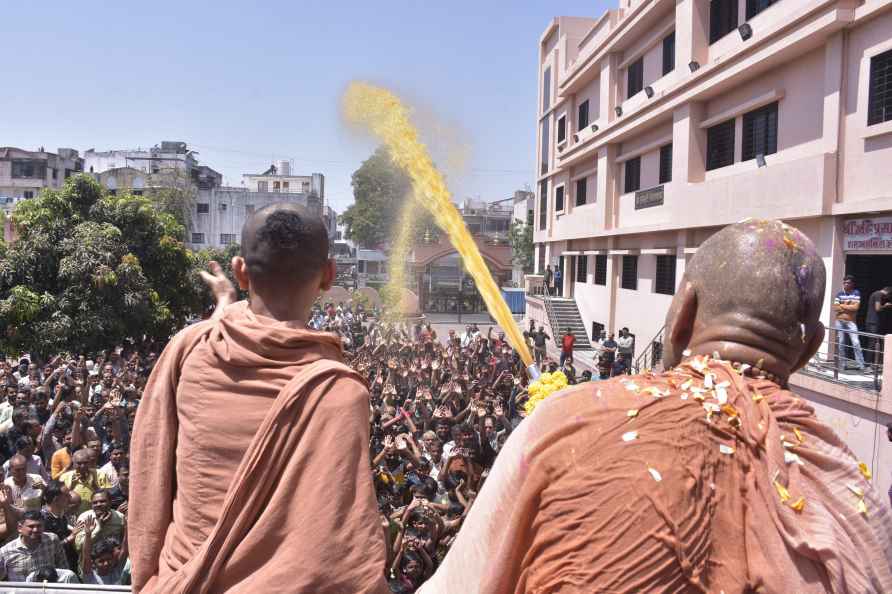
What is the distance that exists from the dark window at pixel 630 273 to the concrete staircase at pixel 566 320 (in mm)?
3117

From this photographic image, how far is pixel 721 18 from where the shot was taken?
1588 centimetres

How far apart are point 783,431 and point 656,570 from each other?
→ 0.39 m

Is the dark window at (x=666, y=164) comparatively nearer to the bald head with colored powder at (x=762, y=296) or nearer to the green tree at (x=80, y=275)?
the green tree at (x=80, y=275)

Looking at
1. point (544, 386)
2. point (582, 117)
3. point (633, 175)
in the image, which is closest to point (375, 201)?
point (582, 117)

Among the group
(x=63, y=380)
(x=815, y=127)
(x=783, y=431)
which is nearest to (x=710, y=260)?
(x=783, y=431)

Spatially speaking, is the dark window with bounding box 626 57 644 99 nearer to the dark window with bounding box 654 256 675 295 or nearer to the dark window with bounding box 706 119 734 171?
the dark window with bounding box 706 119 734 171

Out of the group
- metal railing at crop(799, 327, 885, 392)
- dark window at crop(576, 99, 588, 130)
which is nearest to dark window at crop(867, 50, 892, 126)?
metal railing at crop(799, 327, 885, 392)

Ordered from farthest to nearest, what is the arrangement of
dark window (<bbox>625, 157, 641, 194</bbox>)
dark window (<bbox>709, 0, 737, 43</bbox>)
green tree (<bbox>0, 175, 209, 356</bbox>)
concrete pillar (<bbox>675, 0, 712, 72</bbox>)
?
dark window (<bbox>625, 157, 641, 194</bbox>)
concrete pillar (<bbox>675, 0, 712, 72</bbox>)
dark window (<bbox>709, 0, 737, 43</bbox>)
green tree (<bbox>0, 175, 209, 356</bbox>)

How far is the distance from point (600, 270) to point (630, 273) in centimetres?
264

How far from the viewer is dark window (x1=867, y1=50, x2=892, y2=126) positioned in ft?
34.0

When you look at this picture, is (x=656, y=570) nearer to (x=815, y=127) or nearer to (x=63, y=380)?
(x=63, y=380)

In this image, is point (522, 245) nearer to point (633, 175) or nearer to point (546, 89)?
point (546, 89)

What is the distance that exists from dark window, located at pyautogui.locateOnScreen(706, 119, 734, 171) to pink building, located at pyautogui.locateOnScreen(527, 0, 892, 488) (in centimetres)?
4

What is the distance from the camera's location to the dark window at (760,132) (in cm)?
1381
